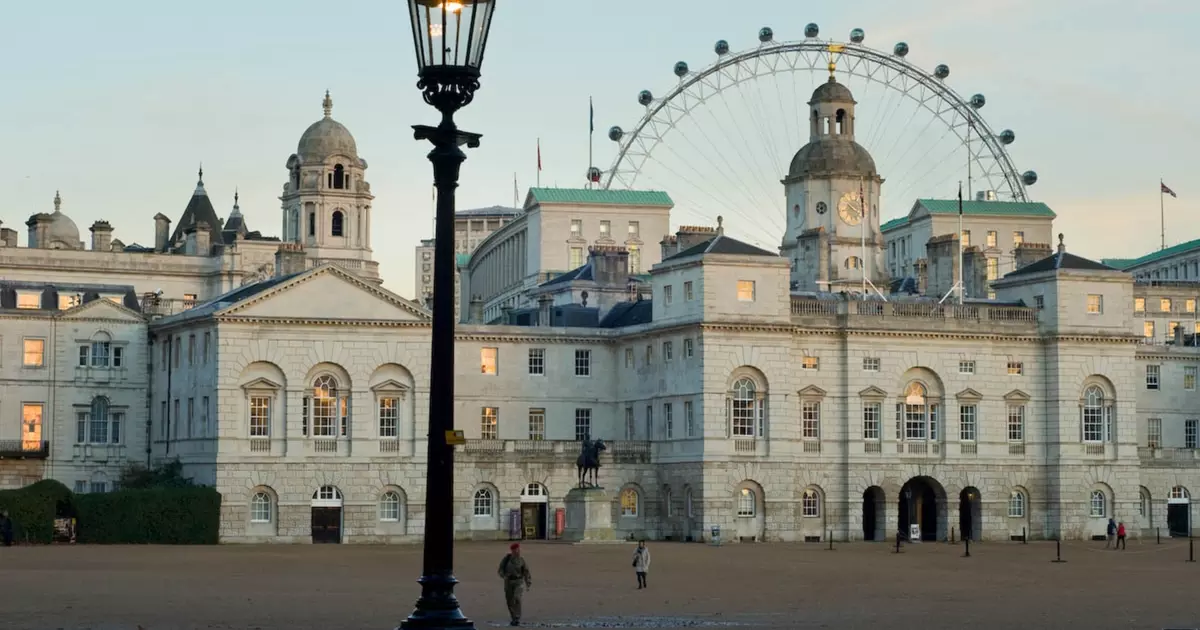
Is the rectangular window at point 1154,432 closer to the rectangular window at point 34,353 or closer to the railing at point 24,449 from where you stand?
the railing at point 24,449

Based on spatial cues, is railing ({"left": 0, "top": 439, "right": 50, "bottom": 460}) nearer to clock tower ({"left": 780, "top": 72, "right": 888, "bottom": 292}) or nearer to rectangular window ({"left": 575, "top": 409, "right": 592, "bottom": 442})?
rectangular window ({"left": 575, "top": 409, "right": 592, "bottom": 442})

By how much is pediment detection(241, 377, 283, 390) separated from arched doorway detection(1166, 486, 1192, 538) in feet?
146

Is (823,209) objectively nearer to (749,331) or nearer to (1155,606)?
(749,331)

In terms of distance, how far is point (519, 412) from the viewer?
10081 centimetres

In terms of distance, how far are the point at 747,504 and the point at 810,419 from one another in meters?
5.31

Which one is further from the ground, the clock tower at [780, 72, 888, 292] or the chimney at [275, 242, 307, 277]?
the clock tower at [780, 72, 888, 292]

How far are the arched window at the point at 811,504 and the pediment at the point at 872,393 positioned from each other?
496cm

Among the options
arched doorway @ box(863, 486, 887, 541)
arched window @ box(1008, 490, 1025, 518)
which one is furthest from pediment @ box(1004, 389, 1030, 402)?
arched doorway @ box(863, 486, 887, 541)

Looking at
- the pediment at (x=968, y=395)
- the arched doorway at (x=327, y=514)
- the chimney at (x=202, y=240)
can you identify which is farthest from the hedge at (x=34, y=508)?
the chimney at (x=202, y=240)

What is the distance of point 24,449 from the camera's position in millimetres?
99000

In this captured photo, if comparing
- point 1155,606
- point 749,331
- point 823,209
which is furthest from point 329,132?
point 1155,606

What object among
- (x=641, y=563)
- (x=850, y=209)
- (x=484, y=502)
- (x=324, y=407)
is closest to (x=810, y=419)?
(x=484, y=502)

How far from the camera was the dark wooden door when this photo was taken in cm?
9350

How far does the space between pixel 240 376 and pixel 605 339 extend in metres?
18.5
